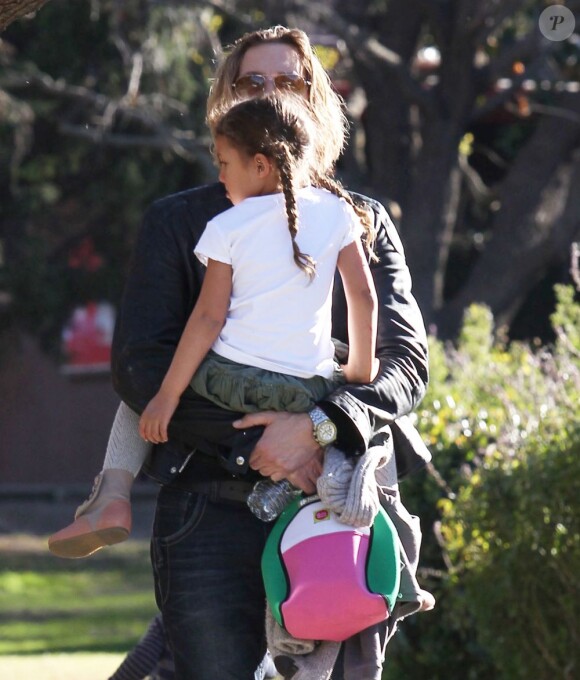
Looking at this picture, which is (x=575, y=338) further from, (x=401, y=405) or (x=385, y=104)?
(x=385, y=104)

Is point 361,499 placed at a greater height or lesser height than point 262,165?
lesser

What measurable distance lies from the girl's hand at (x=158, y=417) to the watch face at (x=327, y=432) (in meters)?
0.31

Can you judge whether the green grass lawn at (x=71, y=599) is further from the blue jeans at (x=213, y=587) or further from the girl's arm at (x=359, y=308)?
the girl's arm at (x=359, y=308)

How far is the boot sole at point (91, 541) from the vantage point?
115 inches

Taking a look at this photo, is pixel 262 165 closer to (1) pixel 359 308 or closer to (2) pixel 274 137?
(2) pixel 274 137

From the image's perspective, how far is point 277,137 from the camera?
280 cm

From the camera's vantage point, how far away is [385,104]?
1202cm

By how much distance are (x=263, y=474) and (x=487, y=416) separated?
297 cm

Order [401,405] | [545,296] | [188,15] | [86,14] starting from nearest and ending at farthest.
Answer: [401,405], [188,15], [86,14], [545,296]

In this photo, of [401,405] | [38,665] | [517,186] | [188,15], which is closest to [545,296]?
[517,186]

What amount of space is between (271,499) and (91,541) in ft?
1.37

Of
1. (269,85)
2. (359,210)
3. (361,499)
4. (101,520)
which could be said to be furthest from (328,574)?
(269,85)

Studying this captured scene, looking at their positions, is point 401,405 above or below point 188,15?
above
